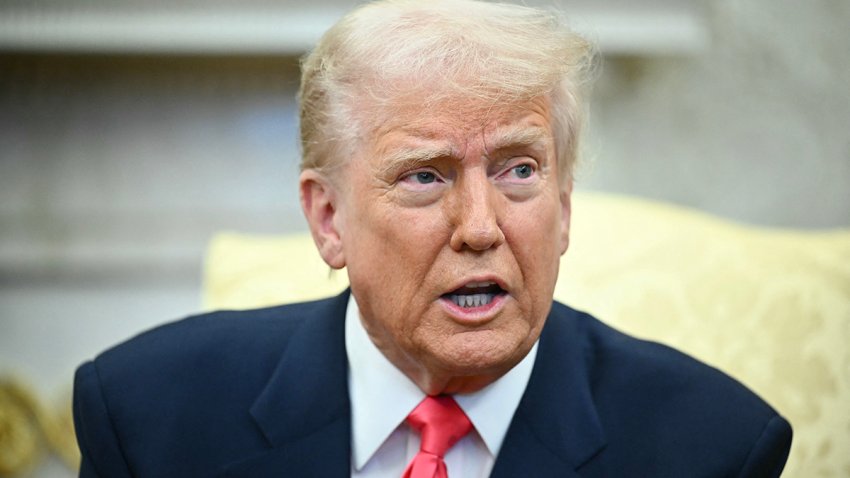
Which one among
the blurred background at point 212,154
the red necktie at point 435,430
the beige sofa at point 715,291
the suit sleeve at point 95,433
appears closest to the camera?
the red necktie at point 435,430

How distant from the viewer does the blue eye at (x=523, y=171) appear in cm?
148

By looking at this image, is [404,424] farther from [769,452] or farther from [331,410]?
[769,452]

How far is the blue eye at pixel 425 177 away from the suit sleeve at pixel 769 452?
2.02ft

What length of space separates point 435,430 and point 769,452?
49 cm

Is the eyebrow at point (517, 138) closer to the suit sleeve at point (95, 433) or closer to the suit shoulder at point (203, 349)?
the suit shoulder at point (203, 349)

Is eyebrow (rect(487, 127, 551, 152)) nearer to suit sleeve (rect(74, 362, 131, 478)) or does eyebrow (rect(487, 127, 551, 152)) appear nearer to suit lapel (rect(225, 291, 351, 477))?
suit lapel (rect(225, 291, 351, 477))

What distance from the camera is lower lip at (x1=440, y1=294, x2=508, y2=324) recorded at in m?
1.42

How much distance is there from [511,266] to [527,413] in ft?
0.91

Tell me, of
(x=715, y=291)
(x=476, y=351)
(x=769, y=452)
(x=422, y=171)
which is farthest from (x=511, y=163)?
(x=715, y=291)

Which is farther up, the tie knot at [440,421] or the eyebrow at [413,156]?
the eyebrow at [413,156]

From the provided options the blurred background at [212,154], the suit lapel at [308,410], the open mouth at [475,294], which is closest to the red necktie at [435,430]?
the suit lapel at [308,410]

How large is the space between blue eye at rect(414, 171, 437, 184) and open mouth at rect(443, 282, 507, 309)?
15cm

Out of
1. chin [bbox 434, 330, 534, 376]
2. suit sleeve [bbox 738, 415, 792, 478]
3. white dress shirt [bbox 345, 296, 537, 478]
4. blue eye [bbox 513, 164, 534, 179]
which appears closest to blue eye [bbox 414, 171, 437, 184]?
blue eye [bbox 513, 164, 534, 179]

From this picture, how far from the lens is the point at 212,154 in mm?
2844
